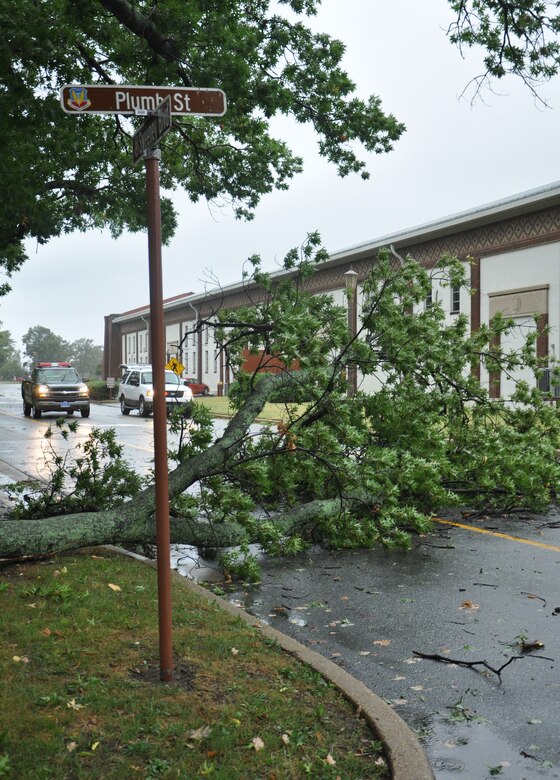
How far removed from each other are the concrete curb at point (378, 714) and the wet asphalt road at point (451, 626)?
143 mm

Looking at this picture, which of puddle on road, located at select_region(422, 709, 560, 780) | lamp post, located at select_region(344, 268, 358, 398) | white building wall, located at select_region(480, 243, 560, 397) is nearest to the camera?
puddle on road, located at select_region(422, 709, 560, 780)

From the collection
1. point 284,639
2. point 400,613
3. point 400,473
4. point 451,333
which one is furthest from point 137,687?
point 451,333

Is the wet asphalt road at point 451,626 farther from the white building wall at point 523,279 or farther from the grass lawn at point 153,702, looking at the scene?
the white building wall at point 523,279

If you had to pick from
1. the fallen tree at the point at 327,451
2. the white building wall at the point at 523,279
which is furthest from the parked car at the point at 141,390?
the fallen tree at the point at 327,451

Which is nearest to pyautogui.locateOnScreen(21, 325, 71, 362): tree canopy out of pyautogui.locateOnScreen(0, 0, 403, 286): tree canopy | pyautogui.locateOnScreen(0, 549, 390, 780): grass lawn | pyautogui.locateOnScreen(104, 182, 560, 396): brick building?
pyautogui.locateOnScreen(104, 182, 560, 396): brick building

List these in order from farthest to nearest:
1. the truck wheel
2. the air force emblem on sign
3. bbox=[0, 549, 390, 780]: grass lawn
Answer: the truck wheel < the air force emblem on sign < bbox=[0, 549, 390, 780]: grass lawn

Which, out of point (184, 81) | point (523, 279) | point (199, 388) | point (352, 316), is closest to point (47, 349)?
point (199, 388)

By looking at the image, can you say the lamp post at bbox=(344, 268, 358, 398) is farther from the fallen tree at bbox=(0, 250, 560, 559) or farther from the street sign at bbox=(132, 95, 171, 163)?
the street sign at bbox=(132, 95, 171, 163)

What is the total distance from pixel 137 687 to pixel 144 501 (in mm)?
2895

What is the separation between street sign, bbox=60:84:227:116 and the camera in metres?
4.08

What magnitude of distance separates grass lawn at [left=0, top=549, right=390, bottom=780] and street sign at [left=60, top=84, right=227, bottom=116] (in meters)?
2.89

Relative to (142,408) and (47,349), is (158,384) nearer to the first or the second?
(142,408)

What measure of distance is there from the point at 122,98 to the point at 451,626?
405 centimetres

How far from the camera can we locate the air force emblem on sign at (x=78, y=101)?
4074 millimetres
